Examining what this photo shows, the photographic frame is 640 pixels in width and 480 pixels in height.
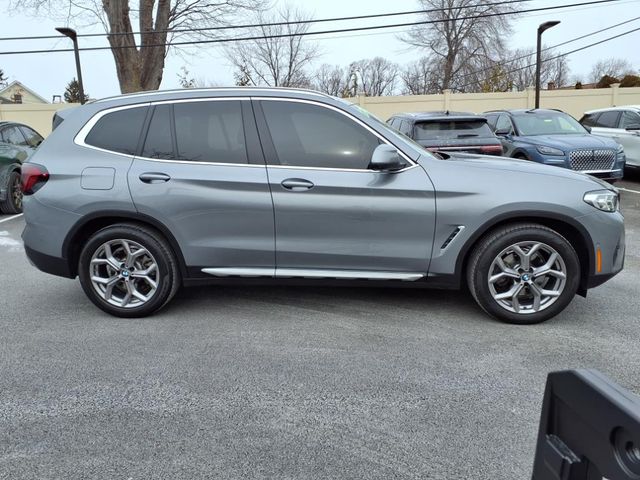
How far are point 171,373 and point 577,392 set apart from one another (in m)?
2.73

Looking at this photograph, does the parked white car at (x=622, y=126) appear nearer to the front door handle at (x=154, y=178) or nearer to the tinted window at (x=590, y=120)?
the tinted window at (x=590, y=120)

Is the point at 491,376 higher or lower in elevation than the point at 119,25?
lower

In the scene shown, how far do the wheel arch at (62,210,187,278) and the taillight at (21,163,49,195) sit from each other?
44 cm

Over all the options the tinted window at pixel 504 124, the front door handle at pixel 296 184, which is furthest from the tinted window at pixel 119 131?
the tinted window at pixel 504 124

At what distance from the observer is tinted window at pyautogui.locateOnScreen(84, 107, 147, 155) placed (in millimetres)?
4086

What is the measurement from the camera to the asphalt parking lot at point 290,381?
243cm

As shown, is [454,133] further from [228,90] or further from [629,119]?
[629,119]

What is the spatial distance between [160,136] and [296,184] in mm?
1170

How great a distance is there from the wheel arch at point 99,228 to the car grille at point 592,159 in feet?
24.7

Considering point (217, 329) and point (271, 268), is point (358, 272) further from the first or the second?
point (217, 329)

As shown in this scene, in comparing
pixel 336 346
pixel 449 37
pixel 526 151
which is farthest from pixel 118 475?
pixel 449 37

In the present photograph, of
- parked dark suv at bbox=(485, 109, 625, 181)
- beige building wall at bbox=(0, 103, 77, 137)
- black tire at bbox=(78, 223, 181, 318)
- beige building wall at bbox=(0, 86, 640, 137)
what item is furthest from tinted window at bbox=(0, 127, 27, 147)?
beige building wall at bbox=(0, 103, 77, 137)

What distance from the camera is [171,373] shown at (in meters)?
3.28

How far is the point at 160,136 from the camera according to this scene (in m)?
4.07
